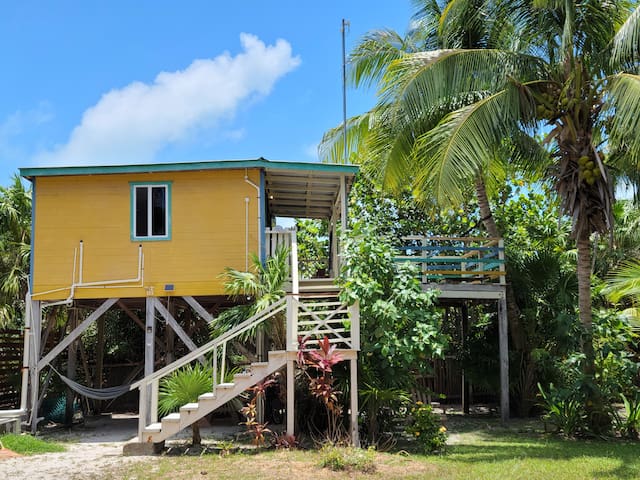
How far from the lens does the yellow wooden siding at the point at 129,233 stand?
1284cm

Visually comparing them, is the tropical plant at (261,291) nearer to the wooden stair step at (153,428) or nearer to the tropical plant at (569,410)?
the wooden stair step at (153,428)

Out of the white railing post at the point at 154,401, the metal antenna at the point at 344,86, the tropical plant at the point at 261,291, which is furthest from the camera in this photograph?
the metal antenna at the point at 344,86

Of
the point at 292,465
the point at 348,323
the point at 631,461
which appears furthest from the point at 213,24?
the point at 631,461

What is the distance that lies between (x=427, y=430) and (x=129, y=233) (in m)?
6.84

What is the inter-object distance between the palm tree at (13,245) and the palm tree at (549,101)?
1057 centimetres

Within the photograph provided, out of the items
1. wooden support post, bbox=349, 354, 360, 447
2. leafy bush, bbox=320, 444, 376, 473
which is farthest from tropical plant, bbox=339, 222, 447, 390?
leafy bush, bbox=320, 444, 376, 473

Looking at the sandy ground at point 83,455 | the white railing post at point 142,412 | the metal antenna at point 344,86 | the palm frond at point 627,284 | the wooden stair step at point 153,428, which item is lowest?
the sandy ground at point 83,455

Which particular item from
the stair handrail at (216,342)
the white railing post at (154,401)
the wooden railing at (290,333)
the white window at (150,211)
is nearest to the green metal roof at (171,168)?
the white window at (150,211)

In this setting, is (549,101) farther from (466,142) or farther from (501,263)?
(501,263)

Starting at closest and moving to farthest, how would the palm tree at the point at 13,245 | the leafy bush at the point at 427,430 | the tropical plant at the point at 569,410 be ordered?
the leafy bush at the point at 427,430 → the tropical plant at the point at 569,410 → the palm tree at the point at 13,245

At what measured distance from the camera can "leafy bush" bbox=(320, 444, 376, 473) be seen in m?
8.59

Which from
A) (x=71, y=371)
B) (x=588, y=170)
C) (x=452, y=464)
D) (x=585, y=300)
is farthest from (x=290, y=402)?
(x=71, y=371)

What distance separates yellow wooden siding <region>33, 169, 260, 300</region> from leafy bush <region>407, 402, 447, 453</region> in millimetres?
4608

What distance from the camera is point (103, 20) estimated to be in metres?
14.6
